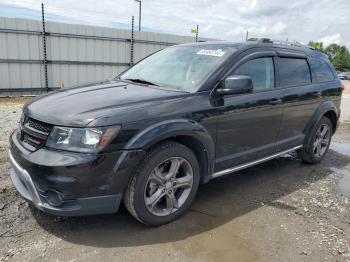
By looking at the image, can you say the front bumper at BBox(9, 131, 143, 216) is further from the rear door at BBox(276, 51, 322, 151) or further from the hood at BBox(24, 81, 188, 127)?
the rear door at BBox(276, 51, 322, 151)

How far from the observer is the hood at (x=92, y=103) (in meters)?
2.74

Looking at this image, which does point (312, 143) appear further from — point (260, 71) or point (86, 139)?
point (86, 139)

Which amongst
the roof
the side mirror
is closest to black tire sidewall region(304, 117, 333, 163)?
the roof

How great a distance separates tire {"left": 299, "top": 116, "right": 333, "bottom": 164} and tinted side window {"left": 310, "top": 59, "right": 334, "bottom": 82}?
2.10 feet

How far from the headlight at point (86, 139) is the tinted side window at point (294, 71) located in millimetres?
2632

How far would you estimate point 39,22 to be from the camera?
36.6ft

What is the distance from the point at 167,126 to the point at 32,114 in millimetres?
1232

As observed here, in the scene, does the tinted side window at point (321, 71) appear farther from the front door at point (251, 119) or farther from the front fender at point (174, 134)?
the front fender at point (174, 134)

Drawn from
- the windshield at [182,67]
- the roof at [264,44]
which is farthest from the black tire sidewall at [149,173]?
the roof at [264,44]

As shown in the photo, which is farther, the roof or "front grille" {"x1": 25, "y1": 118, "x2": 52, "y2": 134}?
the roof

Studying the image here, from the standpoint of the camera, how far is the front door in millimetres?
3580

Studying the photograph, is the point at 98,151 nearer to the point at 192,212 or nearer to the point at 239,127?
the point at 192,212

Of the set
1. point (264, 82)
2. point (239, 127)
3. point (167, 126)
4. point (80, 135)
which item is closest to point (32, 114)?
point (80, 135)

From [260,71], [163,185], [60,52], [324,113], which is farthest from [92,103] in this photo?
[60,52]
